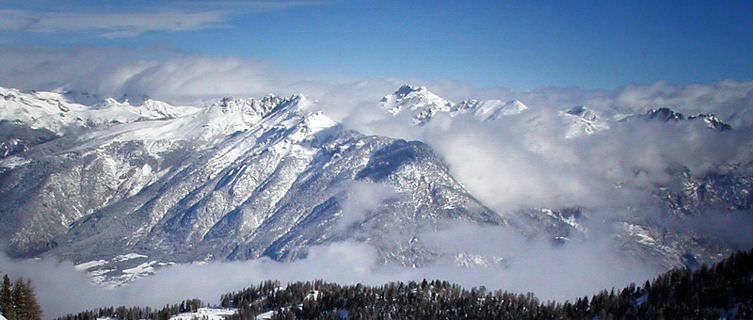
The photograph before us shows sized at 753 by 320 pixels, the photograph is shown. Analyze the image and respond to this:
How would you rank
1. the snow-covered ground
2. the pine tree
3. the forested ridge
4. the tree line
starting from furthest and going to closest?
the snow-covered ground → the tree line → the pine tree → the forested ridge

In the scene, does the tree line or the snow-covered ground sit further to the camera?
the snow-covered ground

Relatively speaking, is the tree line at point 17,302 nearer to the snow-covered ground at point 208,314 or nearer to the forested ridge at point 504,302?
the snow-covered ground at point 208,314

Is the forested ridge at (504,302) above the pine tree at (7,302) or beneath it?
above

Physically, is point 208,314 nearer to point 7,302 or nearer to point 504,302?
point 7,302

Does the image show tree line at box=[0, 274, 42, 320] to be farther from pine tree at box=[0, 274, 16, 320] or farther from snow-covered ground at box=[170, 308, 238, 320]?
snow-covered ground at box=[170, 308, 238, 320]

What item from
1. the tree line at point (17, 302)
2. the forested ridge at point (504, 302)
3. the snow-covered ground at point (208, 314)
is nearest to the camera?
the forested ridge at point (504, 302)

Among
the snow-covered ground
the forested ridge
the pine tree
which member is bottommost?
the pine tree

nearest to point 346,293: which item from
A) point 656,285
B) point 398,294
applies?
point 398,294

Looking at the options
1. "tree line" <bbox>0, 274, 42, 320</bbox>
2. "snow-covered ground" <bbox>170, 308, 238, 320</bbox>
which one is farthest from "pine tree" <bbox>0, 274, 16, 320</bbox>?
"snow-covered ground" <bbox>170, 308, 238, 320</bbox>

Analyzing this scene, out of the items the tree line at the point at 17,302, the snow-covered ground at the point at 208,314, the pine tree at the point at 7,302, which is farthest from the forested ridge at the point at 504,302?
the pine tree at the point at 7,302
